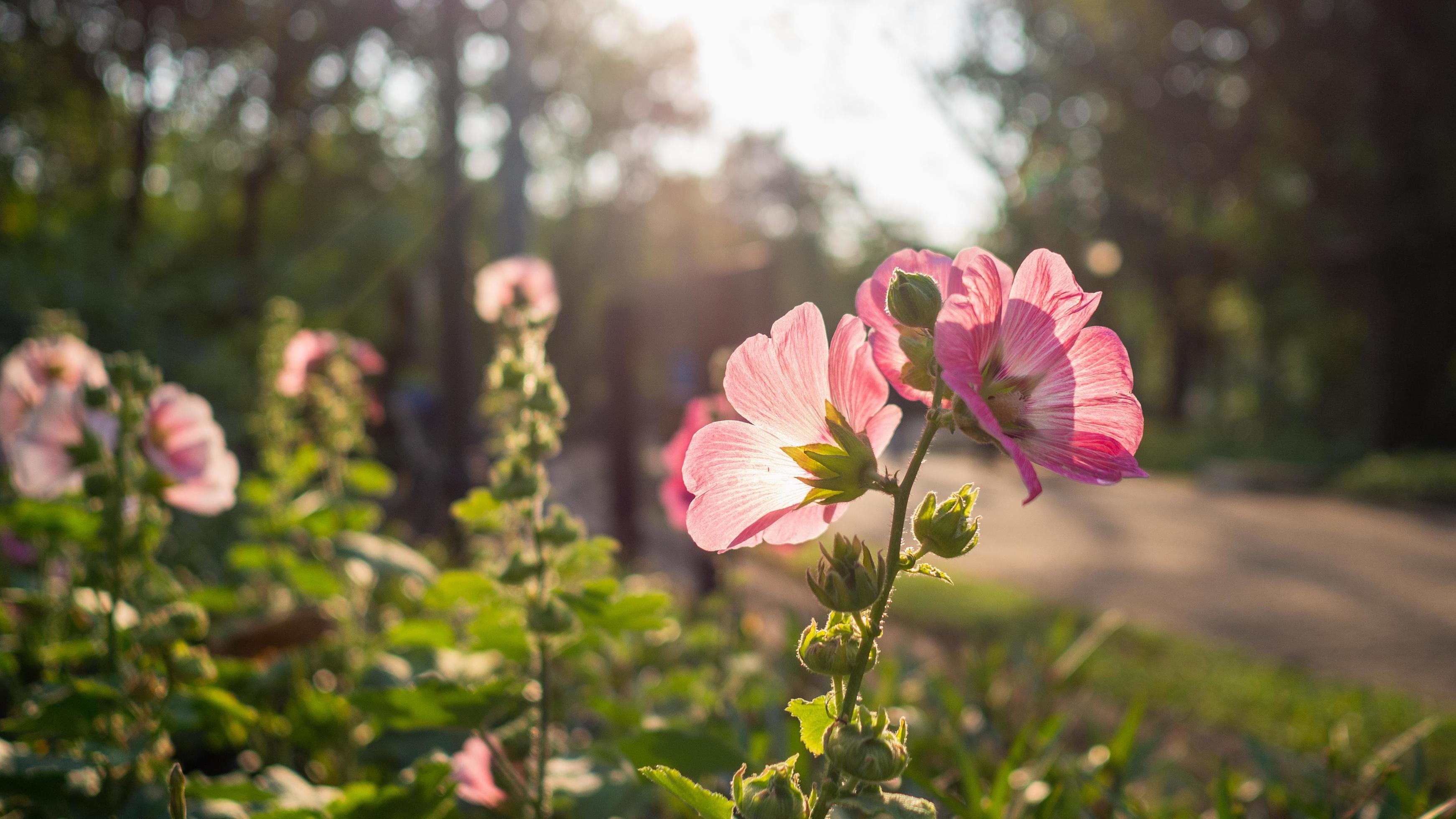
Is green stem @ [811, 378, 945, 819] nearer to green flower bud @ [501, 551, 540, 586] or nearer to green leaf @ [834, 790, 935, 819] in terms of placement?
green leaf @ [834, 790, 935, 819]

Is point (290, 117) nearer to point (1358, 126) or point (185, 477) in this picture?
point (185, 477)

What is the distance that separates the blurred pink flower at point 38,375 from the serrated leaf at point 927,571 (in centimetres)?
149

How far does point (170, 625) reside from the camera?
1139 millimetres

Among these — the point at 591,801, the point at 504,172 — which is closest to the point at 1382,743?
the point at 591,801

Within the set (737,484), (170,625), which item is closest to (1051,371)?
(737,484)

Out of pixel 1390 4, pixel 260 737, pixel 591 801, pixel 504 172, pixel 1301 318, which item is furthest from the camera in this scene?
pixel 1301 318

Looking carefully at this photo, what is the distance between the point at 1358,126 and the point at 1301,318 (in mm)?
7178

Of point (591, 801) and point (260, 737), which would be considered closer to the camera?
point (591, 801)

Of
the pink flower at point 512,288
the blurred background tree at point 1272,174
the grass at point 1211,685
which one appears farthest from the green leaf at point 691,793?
the blurred background tree at point 1272,174

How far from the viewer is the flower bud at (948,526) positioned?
63 centimetres

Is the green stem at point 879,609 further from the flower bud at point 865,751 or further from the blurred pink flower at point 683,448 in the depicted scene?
the blurred pink flower at point 683,448

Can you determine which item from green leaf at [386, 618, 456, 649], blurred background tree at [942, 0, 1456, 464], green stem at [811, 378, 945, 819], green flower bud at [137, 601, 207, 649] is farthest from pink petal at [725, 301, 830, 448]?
blurred background tree at [942, 0, 1456, 464]

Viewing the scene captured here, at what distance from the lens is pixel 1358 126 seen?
13570mm

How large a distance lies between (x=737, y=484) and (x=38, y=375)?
1.71m
